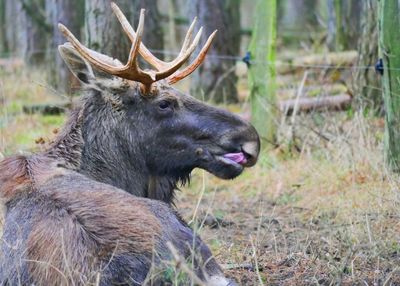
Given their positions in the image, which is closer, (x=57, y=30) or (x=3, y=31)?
(x=57, y=30)

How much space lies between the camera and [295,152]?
10766mm

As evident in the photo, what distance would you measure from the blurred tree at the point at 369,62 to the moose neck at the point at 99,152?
4.65 m

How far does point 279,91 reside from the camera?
535 inches

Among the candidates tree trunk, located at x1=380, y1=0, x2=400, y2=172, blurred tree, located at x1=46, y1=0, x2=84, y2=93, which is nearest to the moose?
tree trunk, located at x1=380, y1=0, x2=400, y2=172

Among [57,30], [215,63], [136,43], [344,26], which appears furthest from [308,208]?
[344,26]

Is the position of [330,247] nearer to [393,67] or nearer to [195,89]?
[393,67]

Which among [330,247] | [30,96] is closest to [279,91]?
[30,96]

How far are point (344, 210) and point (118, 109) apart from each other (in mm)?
2638

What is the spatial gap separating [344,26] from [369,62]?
578cm

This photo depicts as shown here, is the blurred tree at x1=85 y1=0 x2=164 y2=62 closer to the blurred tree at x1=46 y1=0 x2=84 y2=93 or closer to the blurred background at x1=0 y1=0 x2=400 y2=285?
the blurred background at x1=0 y1=0 x2=400 y2=285

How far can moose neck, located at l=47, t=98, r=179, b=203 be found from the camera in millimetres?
6504

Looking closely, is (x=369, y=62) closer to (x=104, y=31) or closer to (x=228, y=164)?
(x=104, y=31)

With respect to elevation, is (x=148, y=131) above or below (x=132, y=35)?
below

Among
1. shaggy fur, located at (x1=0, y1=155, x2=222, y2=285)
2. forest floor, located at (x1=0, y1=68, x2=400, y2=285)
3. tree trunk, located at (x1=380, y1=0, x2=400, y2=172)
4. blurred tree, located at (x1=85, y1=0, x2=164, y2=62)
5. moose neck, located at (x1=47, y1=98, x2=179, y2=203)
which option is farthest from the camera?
blurred tree, located at (x1=85, y1=0, x2=164, y2=62)
